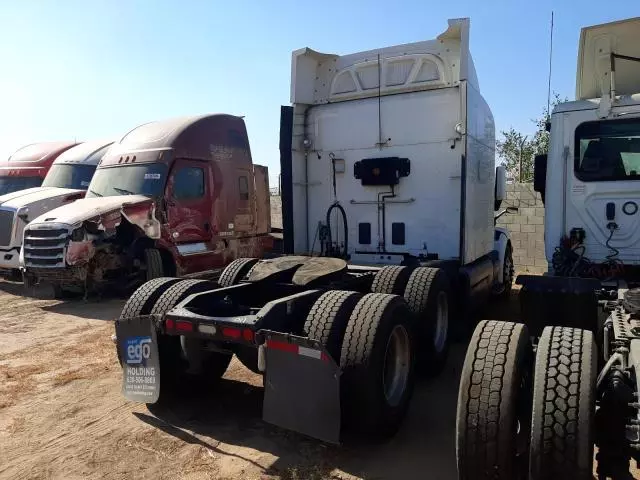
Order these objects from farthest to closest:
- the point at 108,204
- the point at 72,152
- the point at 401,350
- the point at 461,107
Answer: the point at 72,152
the point at 108,204
the point at 461,107
the point at 401,350

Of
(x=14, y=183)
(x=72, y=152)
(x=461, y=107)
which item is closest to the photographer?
(x=461, y=107)

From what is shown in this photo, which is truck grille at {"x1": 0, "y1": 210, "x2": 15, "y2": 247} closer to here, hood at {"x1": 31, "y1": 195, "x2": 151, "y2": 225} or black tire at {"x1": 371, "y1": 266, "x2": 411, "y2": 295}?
hood at {"x1": 31, "y1": 195, "x2": 151, "y2": 225}

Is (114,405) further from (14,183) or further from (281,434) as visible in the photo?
(14,183)

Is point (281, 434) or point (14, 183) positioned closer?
point (281, 434)

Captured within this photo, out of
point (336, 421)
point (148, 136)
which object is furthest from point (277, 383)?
point (148, 136)

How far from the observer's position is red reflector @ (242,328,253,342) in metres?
3.66

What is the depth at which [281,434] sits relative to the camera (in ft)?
13.3

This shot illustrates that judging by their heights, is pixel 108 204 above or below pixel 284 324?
above

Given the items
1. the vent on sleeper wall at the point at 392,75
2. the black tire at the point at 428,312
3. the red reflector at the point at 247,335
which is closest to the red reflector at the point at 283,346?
the red reflector at the point at 247,335

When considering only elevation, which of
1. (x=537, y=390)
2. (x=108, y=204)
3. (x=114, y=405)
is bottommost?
(x=114, y=405)

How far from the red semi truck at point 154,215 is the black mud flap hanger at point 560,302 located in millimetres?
6449

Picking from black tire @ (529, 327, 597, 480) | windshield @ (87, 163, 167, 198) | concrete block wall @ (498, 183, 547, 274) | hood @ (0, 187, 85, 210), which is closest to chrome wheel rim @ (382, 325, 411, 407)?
black tire @ (529, 327, 597, 480)

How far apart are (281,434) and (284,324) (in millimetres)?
854

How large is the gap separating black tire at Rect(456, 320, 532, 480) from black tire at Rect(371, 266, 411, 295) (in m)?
2.28
